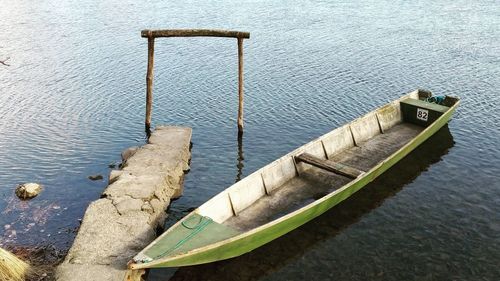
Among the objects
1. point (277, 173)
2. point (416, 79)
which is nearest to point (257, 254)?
point (277, 173)

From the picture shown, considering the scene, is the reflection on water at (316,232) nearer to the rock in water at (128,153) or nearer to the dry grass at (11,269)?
the dry grass at (11,269)

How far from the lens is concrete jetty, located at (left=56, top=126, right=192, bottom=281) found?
11.2 m

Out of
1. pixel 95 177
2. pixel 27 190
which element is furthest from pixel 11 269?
pixel 95 177

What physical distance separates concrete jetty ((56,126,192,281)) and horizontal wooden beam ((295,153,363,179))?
499 centimetres

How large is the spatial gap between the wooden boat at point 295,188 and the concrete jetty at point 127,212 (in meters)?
1.31

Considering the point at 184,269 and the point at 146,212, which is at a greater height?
the point at 146,212

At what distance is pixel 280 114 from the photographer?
23656 mm

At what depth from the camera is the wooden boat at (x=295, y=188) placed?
11.3 metres

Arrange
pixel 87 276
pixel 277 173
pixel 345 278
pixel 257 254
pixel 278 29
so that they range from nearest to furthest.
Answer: pixel 87 276 < pixel 345 278 < pixel 257 254 < pixel 277 173 < pixel 278 29

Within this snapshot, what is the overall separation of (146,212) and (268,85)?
52.0 feet

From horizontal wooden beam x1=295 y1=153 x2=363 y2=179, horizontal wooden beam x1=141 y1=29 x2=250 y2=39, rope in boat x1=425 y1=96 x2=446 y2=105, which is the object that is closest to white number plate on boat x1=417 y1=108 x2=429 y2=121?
rope in boat x1=425 y1=96 x2=446 y2=105

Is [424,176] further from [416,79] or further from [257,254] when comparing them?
[416,79]

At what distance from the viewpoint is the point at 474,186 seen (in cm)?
1688

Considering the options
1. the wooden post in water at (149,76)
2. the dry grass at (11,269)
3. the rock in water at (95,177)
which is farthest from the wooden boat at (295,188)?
the wooden post in water at (149,76)
